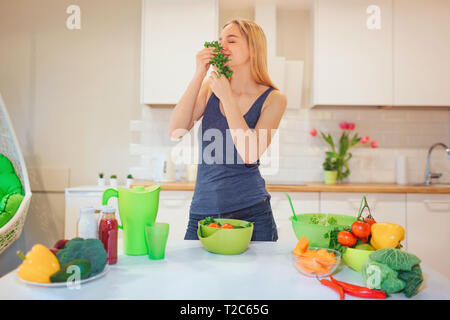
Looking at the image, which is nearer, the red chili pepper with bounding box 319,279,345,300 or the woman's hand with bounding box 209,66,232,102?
the red chili pepper with bounding box 319,279,345,300

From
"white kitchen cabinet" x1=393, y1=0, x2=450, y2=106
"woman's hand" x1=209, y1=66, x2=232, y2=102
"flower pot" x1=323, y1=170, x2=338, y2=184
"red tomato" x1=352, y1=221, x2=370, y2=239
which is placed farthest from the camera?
"flower pot" x1=323, y1=170, x2=338, y2=184

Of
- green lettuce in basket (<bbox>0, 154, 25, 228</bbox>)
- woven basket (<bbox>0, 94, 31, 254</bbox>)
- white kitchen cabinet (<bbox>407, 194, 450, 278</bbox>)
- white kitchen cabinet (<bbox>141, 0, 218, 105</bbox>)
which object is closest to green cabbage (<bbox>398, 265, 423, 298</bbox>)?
white kitchen cabinet (<bbox>407, 194, 450, 278</bbox>)

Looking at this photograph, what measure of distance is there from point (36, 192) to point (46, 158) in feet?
1.11

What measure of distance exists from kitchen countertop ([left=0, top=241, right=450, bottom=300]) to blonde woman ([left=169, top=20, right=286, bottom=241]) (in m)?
0.43

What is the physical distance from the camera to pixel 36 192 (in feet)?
10.3

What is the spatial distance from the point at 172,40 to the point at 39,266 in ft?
7.81

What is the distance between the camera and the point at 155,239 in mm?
927

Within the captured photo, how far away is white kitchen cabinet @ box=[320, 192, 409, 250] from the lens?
249 cm

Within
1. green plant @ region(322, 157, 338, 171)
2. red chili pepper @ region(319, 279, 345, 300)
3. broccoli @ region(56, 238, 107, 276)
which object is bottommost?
red chili pepper @ region(319, 279, 345, 300)

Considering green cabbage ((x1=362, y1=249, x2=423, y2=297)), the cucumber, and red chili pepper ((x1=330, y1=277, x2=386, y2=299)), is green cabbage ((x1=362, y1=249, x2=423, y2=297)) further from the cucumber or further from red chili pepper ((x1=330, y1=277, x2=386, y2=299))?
the cucumber

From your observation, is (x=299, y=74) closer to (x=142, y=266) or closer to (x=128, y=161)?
(x=128, y=161)

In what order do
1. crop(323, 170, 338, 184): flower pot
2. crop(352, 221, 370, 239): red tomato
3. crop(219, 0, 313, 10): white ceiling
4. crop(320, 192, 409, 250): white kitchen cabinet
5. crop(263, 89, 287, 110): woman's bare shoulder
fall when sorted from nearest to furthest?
crop(352, 221, 370, 239): red tomato
crop(263, 89, 287, 110): woman's bare shoulder
crop(320, 192, 409, 250): white kitchen cabinet
crop(323, 170, 338, 184): flower pot
crop(219, 0, 313, 10): white ceiling

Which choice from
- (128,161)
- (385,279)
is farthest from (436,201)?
(128,161)

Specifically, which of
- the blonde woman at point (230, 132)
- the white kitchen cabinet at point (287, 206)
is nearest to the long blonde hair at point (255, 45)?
the blonde woman at point (230, 132)
